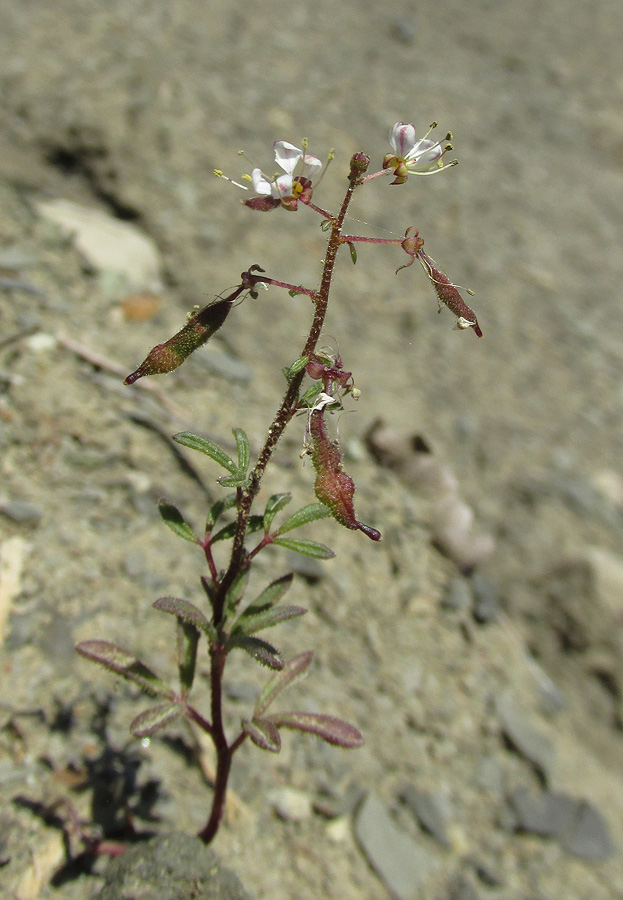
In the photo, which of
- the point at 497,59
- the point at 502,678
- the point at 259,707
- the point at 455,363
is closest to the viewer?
the point at 259,707

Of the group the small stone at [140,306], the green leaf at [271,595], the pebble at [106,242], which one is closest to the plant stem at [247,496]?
the green leaf at [271,595]

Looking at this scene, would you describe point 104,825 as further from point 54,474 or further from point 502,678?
point 502,678

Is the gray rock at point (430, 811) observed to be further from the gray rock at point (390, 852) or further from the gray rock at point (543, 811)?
the gray rock at point (543, 811)

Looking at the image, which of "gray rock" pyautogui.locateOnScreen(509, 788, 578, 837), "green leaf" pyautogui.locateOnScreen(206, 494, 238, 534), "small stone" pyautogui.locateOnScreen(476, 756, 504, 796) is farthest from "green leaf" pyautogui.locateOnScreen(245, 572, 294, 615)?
"gray rock" pyautogui.locateOnScreen(509, 788, 578, 837)

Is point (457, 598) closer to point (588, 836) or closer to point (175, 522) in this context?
point (588, 836)

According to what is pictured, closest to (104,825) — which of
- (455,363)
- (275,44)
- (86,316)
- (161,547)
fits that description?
(161,547)

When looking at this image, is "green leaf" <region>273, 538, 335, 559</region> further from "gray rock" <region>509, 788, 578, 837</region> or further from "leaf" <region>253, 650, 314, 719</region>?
"gray rock" <region>509, 788, 578, 837</region>

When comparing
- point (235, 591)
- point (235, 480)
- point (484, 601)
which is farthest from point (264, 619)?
point (484, 601)
